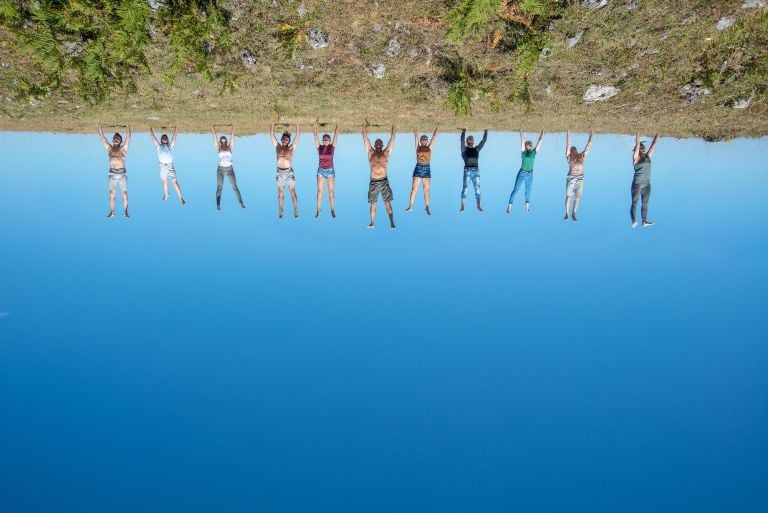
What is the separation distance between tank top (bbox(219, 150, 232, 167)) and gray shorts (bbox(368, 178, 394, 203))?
449 centimetres

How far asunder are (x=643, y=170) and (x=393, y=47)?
8.26 metres

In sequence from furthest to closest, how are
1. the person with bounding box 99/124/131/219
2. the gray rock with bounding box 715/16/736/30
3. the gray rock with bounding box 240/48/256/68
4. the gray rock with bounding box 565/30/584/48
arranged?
1. the person with bounding box 99/124/131/219
2. the gray rock with bounding box 240/48/256/68
3. the gray rock with bounding box 565/30/584/48
4. the gray rock with bounding box 715/16/736/30

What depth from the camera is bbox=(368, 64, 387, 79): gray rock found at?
39.0 ft

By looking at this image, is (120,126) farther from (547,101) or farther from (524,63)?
A: (547,101)

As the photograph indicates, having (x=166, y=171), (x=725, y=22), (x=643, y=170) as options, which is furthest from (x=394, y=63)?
(x=725, y=22)

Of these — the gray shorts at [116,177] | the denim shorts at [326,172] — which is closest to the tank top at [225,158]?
the denim shorts at [326,172]

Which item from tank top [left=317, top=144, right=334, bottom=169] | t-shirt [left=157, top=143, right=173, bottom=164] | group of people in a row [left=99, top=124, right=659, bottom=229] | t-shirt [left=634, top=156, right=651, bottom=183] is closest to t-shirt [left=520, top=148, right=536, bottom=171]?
group of people in a row [left=99, top=124, right=659, bottom=229]

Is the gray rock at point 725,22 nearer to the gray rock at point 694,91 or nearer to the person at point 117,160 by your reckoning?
the gray rock at point 694,91

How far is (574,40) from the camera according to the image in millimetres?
10906

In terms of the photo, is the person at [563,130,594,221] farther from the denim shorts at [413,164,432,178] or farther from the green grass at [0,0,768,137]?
the denim shorts at [413,164,432,178]

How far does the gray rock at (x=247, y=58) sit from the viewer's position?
37.6ft

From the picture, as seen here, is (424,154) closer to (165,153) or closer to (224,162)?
(224,162)

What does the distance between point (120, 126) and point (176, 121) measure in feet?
7.09

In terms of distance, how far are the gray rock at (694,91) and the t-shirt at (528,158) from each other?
4.55 metres
